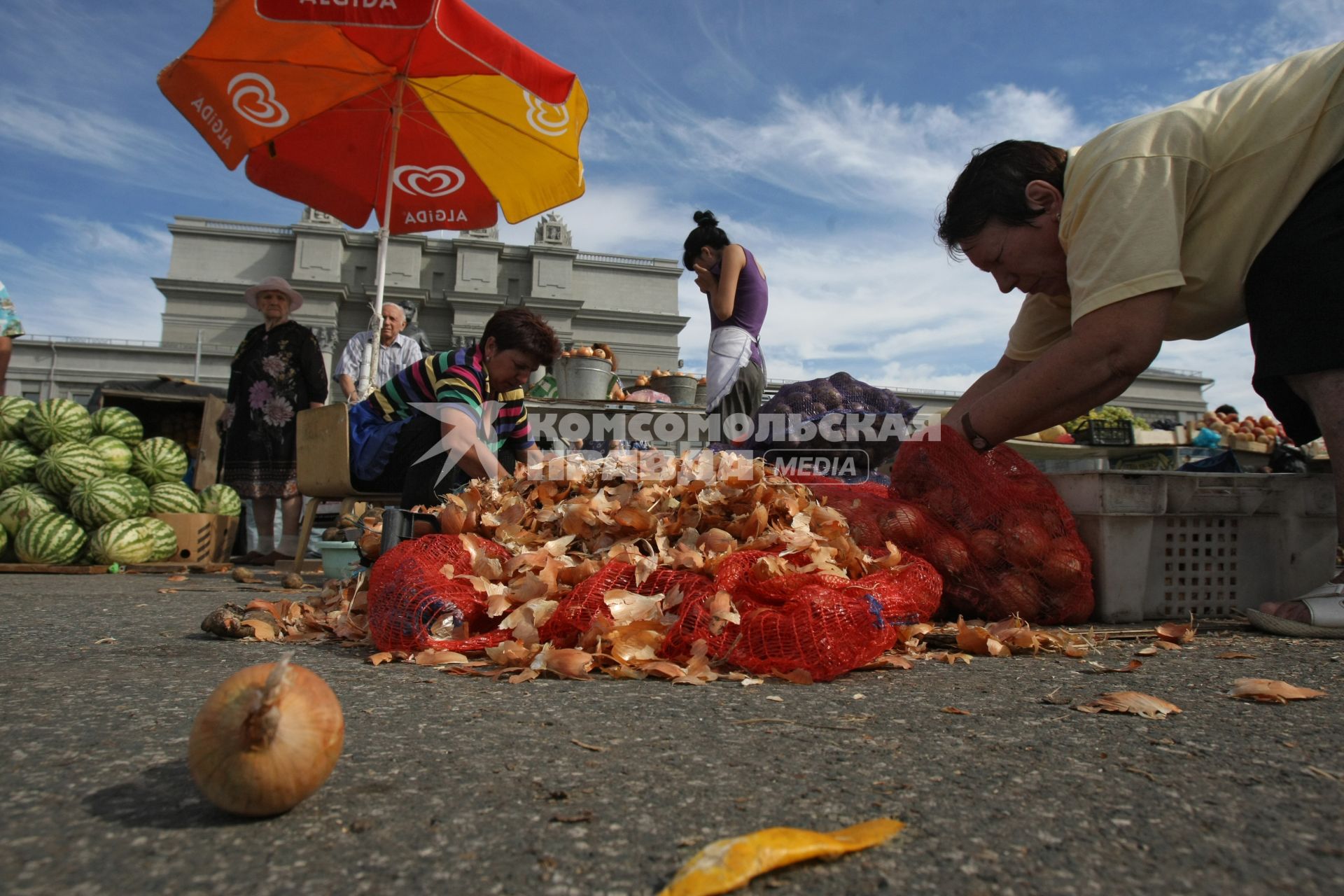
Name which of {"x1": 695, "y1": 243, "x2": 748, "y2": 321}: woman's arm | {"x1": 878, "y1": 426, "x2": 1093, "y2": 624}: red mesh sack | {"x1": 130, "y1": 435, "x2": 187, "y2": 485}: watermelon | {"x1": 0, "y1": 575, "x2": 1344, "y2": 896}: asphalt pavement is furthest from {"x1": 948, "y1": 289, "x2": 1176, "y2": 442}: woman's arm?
{"x1": 130, "y1": 435, "x2": 187, "y2": 485}: watermelon

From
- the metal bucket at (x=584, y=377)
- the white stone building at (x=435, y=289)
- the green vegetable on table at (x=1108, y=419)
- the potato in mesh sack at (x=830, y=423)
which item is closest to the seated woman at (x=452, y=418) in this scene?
the potato in mesh sack at (x=830, y=423)

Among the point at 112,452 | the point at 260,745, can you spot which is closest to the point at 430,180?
the point at 112,452

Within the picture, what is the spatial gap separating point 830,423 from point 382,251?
360 cm

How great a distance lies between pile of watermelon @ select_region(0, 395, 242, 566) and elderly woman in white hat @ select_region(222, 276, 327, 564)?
358 mm

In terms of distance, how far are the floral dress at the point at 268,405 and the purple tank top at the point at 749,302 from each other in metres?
3.04

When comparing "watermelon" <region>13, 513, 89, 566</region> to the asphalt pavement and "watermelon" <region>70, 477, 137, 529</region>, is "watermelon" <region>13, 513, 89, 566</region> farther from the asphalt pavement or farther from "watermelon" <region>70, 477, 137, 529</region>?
the asphalt pavement

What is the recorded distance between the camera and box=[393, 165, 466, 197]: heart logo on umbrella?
19.6 ft

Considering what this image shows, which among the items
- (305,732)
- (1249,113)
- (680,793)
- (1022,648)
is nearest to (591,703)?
(680,793)

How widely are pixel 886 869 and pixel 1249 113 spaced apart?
7.69 feet

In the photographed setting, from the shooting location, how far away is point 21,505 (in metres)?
4.66

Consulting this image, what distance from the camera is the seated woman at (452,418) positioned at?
12.1ft

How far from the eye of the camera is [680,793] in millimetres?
992

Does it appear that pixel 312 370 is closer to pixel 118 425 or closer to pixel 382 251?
pixel 382 251

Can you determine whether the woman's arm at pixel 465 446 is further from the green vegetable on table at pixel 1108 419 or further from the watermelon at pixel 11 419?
the green vegetable on table at pixel 1108 419
